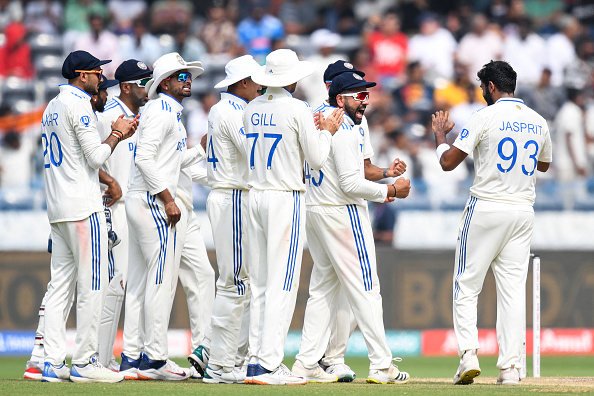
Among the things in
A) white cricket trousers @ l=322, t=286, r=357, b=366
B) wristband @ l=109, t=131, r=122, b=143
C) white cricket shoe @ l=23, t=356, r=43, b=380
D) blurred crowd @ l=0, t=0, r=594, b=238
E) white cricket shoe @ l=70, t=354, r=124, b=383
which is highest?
blurred crowd @ l=0, t=0, r=594, b=238

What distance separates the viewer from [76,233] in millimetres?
6793

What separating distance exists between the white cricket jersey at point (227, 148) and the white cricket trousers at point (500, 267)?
187 cm

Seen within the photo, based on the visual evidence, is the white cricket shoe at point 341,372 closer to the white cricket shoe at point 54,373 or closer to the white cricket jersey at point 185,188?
the white cricket jersey at point 185,188

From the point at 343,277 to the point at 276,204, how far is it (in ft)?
3.02

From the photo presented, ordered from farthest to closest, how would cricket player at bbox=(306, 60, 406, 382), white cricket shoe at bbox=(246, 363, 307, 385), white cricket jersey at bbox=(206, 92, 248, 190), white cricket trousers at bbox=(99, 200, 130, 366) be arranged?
1. white cricket trousers at bbox=(99, 200, 130, 366)
2. cricket player at bbox=(306, 60, 406, 382)
3. white cricket jersey at bbox=(206, 92, 248, 190)
4. white cricket shoe at bbox=(246, 363, 307, 385)

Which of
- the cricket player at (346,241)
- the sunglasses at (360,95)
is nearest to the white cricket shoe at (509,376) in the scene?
the cricket player at (346,241)

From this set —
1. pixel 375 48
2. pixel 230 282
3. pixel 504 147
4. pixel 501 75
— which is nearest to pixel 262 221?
pixel 230 282

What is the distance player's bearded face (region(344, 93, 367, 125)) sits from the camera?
728 cm

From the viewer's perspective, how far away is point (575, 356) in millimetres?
11469

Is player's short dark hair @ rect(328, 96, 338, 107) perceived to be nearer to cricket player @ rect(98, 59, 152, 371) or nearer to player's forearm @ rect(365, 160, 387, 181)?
player's forearm @ rect(365, 160, 387, 181)

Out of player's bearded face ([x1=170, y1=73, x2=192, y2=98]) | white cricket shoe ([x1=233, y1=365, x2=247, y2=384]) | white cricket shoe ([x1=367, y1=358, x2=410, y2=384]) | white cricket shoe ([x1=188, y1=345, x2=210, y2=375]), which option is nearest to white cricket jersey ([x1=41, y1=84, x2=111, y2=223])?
player's bearded face ([x1=170, y1=73, x2=192, y2=98])

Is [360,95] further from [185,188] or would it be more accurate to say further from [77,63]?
[77,63]

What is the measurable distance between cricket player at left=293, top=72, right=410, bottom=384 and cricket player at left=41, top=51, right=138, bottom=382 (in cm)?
163

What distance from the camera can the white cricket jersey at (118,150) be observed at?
7797mm
